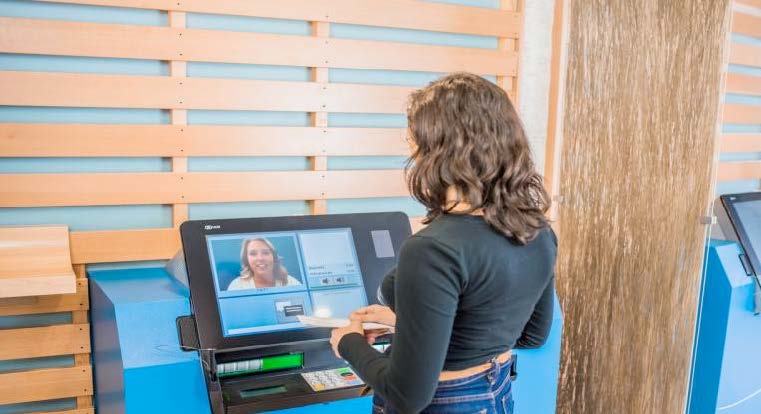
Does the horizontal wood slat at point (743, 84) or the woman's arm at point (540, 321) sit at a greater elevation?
the horizontal wood slat at point (743, 84)

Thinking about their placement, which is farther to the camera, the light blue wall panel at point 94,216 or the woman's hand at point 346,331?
the light blue wall panel at point 94,216

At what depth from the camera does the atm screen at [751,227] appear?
9.30 feet

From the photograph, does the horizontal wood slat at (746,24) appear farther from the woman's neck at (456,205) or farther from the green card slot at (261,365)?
the green card slot at (261,365)

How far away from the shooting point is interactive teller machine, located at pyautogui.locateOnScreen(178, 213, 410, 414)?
6.11ft

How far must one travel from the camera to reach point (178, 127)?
234 centimetres

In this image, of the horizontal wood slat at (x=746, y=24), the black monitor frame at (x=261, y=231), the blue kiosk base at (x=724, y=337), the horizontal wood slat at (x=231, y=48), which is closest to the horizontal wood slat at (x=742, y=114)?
the horizontal wood slat at (x=746, y=24)

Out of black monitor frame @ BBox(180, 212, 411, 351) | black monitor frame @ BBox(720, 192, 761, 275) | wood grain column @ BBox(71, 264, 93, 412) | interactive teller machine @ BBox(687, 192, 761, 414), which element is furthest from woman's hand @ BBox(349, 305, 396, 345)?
black monitor frame @ BBox(720, 192, 761, 275)

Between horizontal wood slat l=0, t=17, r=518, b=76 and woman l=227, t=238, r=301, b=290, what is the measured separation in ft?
2.23

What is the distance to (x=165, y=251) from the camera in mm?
2369

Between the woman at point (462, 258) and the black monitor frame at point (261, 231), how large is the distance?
525 millimetres

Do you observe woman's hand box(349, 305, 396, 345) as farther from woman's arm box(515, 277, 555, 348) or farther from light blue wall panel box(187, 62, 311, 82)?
light blue wall panel box(187, 62, 311, 82)

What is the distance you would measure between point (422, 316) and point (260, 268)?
0.89 m

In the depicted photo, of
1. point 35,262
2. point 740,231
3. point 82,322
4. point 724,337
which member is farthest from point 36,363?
point 740,231

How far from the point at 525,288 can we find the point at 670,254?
153cm
